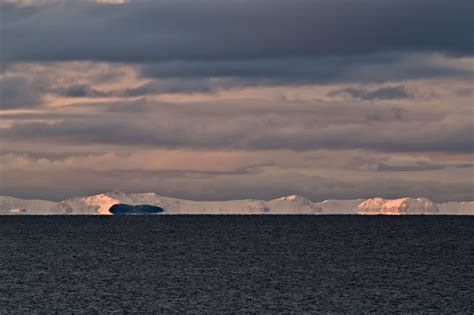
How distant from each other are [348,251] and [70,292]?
7770 centimetres

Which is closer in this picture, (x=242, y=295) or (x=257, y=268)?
(x=242, y=295)

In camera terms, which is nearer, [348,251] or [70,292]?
[70,292]

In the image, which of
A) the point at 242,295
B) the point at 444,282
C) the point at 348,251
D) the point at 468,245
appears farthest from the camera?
the point at 468,245

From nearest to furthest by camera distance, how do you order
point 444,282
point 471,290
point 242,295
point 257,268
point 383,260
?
point 242,295, point 471,290, point 444,282, point 257,268, point 383,260

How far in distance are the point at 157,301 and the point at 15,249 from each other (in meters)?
94.1

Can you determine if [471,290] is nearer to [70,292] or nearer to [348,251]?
[70,292]

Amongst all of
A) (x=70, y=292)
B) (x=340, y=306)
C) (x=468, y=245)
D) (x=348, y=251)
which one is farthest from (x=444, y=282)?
(x=468, y=245)

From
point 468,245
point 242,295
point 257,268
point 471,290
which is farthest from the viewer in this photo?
point 468,245

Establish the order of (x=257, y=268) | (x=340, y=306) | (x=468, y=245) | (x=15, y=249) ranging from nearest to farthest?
(x=340, y=306) → (x=257, y=268) → (x=15, y=249) → (x=468, y=245)

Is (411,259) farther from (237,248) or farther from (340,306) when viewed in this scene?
(340,306)

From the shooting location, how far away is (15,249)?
6752 inches

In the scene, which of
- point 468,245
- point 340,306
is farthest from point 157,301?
point 468,245

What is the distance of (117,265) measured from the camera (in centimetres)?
12850

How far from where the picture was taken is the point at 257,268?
12131 centimetres
